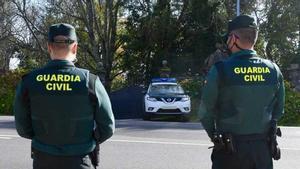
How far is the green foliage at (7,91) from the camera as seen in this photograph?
24.1 meters

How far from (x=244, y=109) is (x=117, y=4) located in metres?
25.9

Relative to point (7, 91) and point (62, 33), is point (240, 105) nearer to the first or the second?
point (62, 33)

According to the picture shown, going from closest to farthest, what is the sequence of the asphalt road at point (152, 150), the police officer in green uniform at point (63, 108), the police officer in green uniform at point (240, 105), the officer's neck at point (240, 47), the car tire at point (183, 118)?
the police officer in green uniform at point (63, 108)
the police officer in green uniform at point (240, 105)
the officer's neck at point (240, 47)
the asphalt road at point (152, 150)
the car tire at point (183, 118)

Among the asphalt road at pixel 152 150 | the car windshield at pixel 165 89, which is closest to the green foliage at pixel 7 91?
the car windshield at pixel 165 89

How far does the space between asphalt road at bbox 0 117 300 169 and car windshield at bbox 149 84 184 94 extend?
5149 millimetres

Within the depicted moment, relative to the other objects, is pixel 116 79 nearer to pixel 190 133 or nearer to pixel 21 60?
pixel 21 60

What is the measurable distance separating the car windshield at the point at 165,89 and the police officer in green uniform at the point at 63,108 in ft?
48.1

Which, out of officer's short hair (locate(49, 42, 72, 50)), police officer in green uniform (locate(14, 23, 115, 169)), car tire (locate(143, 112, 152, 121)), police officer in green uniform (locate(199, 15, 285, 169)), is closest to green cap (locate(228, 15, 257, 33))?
police officer in green uniform (locate(199, 15, 285, 169))

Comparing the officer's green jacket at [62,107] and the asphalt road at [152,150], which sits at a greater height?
the officer's green jacket at [62,107]

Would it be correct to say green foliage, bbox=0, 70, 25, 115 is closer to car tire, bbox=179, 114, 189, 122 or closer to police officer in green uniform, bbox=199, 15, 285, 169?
car tire, bbox=179, 114, 189, 122

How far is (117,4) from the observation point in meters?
29.3

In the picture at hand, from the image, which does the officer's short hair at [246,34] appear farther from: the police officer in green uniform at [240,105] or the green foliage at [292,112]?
the green foliage at [292,112]

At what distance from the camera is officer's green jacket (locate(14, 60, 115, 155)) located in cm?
352

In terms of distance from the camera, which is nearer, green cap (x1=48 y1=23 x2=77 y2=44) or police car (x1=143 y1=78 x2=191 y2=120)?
green cap (x1=48 y1=23 x2=77 y2=44)
